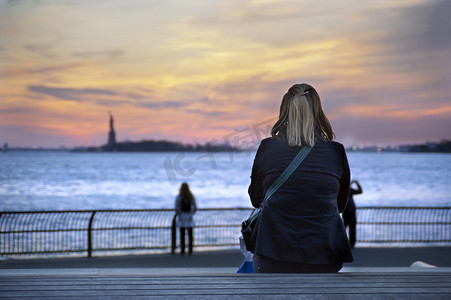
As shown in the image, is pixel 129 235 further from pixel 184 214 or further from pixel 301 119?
pixel 301 119

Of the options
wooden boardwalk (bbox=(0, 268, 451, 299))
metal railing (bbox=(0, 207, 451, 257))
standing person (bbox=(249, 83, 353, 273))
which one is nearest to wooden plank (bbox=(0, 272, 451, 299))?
wooden boardwalk (bbox=(0, 268, 451, 299))

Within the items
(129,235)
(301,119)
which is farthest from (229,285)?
(129,235)

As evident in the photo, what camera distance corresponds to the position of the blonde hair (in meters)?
3.49

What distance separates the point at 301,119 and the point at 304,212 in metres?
0.57

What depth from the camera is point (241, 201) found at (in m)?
53.6

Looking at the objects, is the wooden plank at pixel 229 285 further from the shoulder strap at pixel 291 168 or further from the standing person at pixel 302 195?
the shoulder strap at pixel 291 168

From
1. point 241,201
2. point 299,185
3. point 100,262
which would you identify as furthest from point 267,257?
point 241,201

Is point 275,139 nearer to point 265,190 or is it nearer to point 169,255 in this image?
point 265,190

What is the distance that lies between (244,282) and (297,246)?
1.26ft

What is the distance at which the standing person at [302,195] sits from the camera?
11.3 feet

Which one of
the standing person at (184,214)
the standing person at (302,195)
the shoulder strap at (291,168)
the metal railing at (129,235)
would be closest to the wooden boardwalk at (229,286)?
the standing person at (302,195)

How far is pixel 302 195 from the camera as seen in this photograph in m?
3.45

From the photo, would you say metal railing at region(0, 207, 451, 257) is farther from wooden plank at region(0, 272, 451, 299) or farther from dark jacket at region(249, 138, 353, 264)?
dark jacket at region(249, 138, 353, 264)

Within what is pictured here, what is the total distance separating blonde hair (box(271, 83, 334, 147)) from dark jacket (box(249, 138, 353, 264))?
0.06 metres
